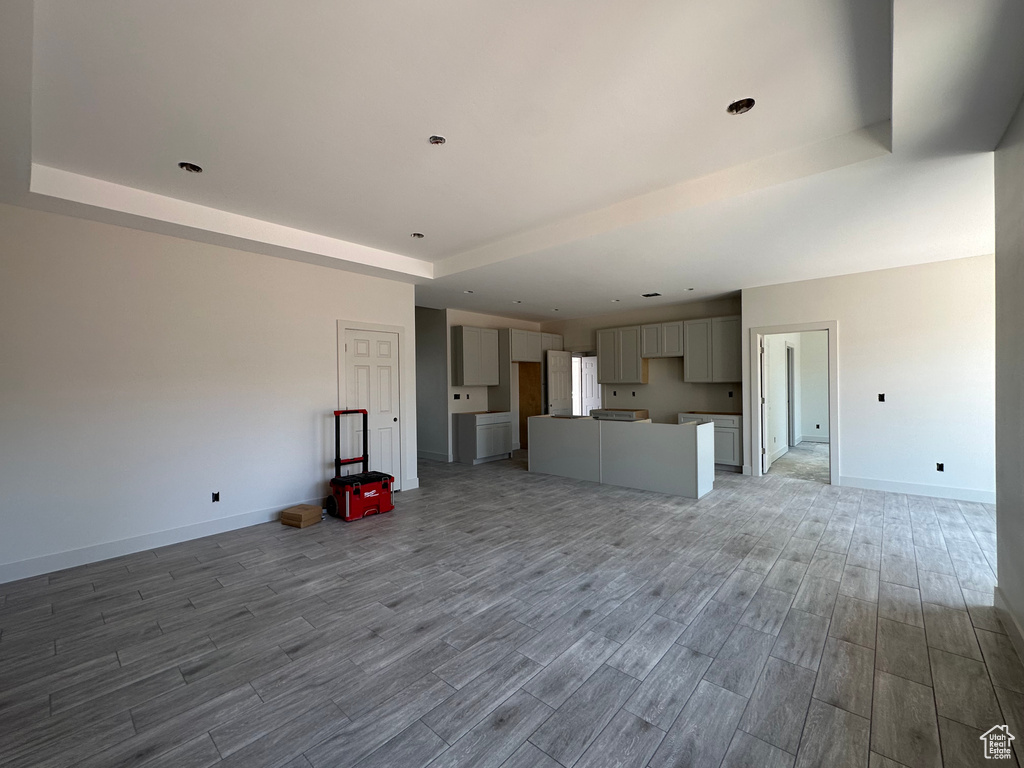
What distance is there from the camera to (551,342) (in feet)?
29.6

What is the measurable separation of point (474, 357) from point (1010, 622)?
6.66 metres

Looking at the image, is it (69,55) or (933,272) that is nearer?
(69,55)

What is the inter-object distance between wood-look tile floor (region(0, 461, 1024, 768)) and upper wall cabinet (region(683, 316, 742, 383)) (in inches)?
129

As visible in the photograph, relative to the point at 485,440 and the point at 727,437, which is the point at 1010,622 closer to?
the point at 727,437

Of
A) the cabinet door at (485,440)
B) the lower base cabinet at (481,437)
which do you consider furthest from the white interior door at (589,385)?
the cabinet door at (485,440)

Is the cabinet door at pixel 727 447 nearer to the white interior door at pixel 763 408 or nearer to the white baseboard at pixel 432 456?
the white interior door at pixel 763 408

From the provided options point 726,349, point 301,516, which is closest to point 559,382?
point 726,349

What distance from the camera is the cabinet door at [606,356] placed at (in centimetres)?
825

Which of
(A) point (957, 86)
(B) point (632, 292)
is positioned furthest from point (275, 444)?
(A) point (957, 86)

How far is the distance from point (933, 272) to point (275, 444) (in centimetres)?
767

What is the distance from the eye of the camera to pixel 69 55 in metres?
2.00

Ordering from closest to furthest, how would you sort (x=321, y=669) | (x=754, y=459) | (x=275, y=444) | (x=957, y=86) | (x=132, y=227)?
(x=957, y=86) < (x=321, y=669) < (x=132, y=227) < (x=275, y=444) < (x=754, y=459)

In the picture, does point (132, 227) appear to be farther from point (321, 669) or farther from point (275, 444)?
point (321, 669)

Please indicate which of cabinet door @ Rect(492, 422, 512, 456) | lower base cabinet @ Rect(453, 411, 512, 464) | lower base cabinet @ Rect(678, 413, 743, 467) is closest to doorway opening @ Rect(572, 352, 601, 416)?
cabinet door @ Rect(492, 422, 512, 456)
